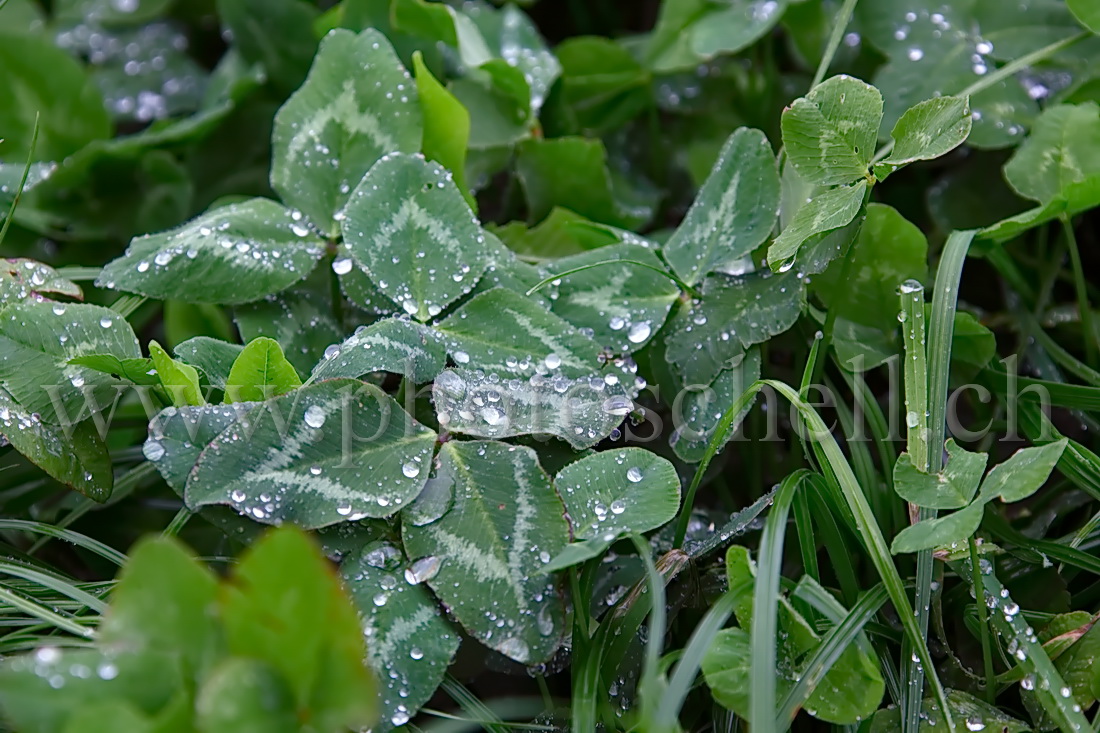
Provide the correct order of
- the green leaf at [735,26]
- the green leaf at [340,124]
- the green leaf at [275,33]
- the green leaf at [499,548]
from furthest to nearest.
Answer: the green leaf at [275,33] < the green leaf at [735,26] < the green leaf at [340,124] < the green leaf at [499,548]

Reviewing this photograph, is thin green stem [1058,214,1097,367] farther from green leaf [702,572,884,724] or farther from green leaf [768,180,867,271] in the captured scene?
green leaf [702,572,884,724]

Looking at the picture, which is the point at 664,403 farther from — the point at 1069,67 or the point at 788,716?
the point at 1069,67

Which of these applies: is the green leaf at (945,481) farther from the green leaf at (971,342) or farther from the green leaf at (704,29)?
the green leaf at (704,29)

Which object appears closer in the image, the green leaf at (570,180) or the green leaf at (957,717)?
the green leaf at (957,717)

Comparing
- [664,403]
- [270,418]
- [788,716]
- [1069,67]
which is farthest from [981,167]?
[270,418]

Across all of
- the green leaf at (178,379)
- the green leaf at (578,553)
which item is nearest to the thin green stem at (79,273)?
the green leaf at (178,379)

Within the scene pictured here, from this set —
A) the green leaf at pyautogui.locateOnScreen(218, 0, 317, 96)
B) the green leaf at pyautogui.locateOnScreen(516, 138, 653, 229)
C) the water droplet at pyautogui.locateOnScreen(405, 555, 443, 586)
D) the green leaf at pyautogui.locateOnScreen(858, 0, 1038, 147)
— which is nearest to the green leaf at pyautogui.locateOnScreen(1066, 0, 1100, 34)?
the green leaf at pyautogui.locateOnScreen(858, 0, 1038, 147)

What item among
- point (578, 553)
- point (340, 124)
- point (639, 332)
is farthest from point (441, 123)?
point (578, 553)

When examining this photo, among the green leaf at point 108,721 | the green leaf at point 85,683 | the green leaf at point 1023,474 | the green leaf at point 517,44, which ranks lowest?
the green leaf at point 1023,474
